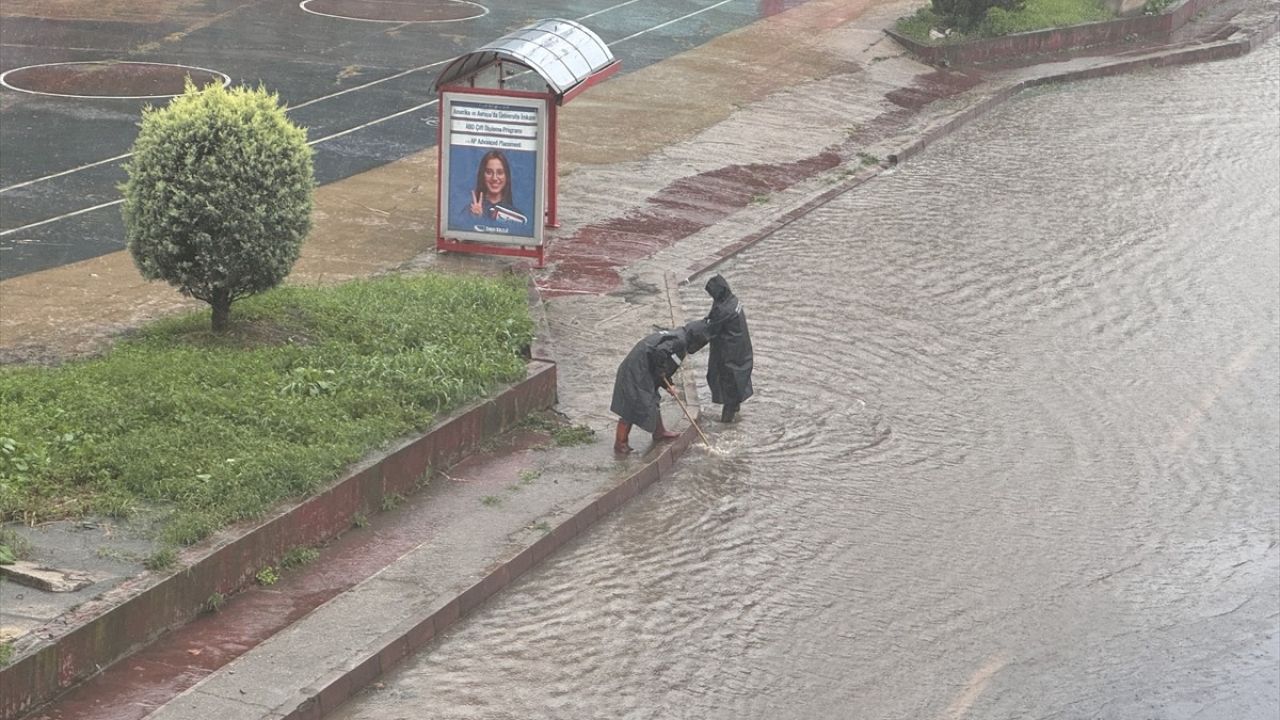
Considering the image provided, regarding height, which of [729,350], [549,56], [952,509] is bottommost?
[952,509]

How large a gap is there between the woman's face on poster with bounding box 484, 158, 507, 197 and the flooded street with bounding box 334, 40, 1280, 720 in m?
2.20

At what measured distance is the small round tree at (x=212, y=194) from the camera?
1193 centimetres

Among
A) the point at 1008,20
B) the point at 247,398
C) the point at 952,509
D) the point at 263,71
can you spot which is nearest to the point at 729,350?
the point at 952,509

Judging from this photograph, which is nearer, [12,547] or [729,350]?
[12,547]

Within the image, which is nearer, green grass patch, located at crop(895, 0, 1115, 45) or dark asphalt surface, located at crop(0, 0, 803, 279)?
dark asphalt surface, located at crop(0, 0, 803, 279)

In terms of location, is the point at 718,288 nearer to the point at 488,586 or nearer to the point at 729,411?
the point at 729,411

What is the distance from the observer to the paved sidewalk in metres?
8.77

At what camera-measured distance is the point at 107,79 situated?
22.9m

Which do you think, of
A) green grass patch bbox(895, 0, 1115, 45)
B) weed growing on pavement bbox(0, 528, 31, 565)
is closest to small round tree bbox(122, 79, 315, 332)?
weed growing on pavement bbox(0, 528, 31, 565)

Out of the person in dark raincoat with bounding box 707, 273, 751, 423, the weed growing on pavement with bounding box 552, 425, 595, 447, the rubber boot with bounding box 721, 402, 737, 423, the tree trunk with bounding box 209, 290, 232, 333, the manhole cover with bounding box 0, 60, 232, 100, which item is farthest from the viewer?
the manhole cover with bounding box 0, 60, 232, 100

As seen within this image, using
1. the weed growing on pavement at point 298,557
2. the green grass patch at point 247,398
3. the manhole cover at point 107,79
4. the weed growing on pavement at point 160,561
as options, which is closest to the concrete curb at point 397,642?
the weed growing on pavement at point 298,557

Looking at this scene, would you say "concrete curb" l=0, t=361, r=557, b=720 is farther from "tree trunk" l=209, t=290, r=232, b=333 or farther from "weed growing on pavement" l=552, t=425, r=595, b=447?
"tree trunk" l=209, t=290, r=232, b=333

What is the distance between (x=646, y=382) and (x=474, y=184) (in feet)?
16.6

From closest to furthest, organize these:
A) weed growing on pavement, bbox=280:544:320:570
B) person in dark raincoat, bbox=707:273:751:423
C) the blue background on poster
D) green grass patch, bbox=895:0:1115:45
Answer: weed growing on pavement, bbox=280:544:320:570
person in dark raincoat, bbox=707:273:751:423
the blue background on poster
green grass patch, bbox=895:0:1115:45
